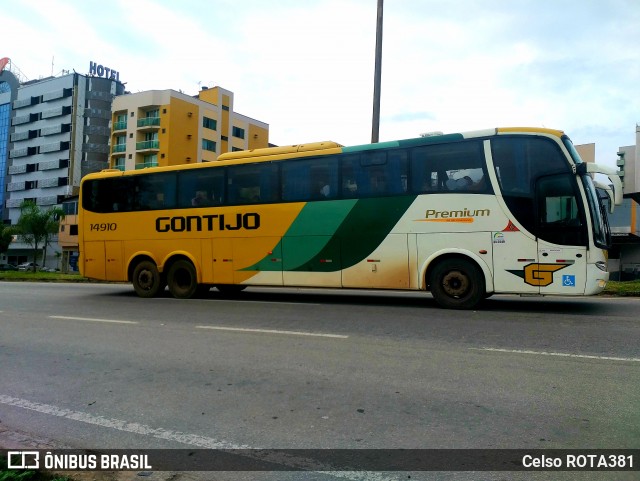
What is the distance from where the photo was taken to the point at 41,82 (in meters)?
76.4

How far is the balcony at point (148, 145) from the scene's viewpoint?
209 feet

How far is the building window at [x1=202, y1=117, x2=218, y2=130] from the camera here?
67.4m

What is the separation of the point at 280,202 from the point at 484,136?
15.4 feet

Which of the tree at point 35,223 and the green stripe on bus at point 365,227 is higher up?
the tree at point 35,223

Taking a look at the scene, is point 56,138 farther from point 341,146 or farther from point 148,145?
point 341,146

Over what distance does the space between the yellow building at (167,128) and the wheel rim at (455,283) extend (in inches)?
2271

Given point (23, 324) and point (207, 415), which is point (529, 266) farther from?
point (23, 324)

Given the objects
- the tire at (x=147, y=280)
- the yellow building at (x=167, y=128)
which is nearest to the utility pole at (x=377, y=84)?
the tire at (x=147, y=280)

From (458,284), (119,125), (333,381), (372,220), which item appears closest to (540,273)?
(458,284)

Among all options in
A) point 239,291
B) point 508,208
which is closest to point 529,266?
point 508,208

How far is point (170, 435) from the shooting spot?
386 centimetres

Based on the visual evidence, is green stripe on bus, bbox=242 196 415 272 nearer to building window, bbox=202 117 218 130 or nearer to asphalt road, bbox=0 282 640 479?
asphalt road, bbox=0 282 640 479

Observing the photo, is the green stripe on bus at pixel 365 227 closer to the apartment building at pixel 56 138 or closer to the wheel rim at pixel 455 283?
the wheel rim at pixel 455 283

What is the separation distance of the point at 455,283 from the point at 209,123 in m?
63.5
